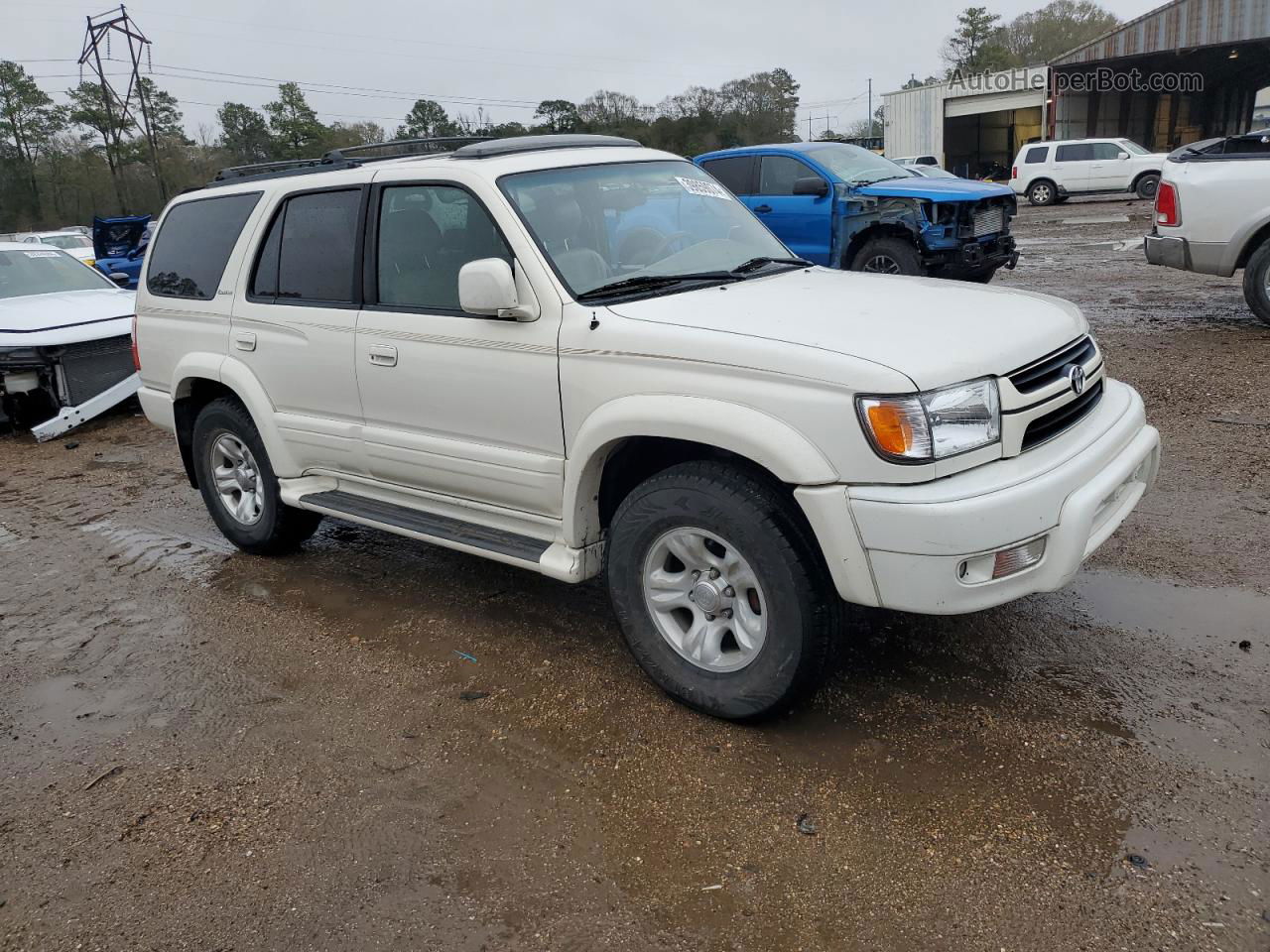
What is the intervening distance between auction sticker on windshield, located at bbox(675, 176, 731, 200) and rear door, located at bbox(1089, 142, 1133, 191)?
2493cm

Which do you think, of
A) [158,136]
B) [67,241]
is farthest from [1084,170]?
[158,136]

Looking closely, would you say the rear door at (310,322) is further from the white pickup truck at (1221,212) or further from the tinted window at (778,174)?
the white pickup truck at (1221,212)

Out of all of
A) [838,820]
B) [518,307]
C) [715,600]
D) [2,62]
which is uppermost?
[2,62]

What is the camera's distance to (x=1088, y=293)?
38.0 feet

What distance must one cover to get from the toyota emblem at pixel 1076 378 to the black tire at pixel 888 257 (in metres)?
6.75

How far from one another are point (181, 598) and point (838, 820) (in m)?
3.55

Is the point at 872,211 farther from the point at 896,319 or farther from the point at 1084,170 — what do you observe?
the point at 1084,170

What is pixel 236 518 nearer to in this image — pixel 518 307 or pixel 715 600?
pixel 518 307

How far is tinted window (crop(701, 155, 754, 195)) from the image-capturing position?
10984 millimetres

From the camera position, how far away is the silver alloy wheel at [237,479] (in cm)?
520

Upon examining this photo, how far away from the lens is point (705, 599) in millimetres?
3326

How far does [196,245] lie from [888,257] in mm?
7000

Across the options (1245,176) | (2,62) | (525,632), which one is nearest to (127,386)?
(525,632)

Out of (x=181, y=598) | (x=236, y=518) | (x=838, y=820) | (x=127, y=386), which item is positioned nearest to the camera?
(x=838, y=820)
